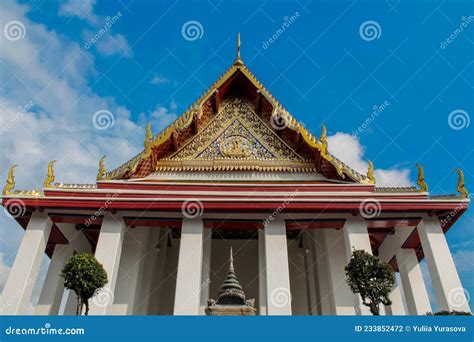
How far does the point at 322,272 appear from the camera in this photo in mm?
8578

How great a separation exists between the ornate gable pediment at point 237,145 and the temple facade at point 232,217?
1.1 inches

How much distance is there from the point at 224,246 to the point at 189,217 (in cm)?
347

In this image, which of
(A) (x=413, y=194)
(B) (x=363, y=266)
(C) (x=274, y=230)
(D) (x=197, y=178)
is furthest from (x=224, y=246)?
(B) (x=363, y=266)

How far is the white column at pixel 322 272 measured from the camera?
8117mm

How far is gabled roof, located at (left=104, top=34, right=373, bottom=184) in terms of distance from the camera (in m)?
8.52

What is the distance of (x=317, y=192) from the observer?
810cm

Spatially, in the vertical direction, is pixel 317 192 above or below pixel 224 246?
below

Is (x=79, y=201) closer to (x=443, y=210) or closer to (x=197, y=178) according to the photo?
(x=197, y=178)

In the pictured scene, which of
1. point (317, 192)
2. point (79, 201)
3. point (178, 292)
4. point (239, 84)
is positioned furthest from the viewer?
point (239, 84)
